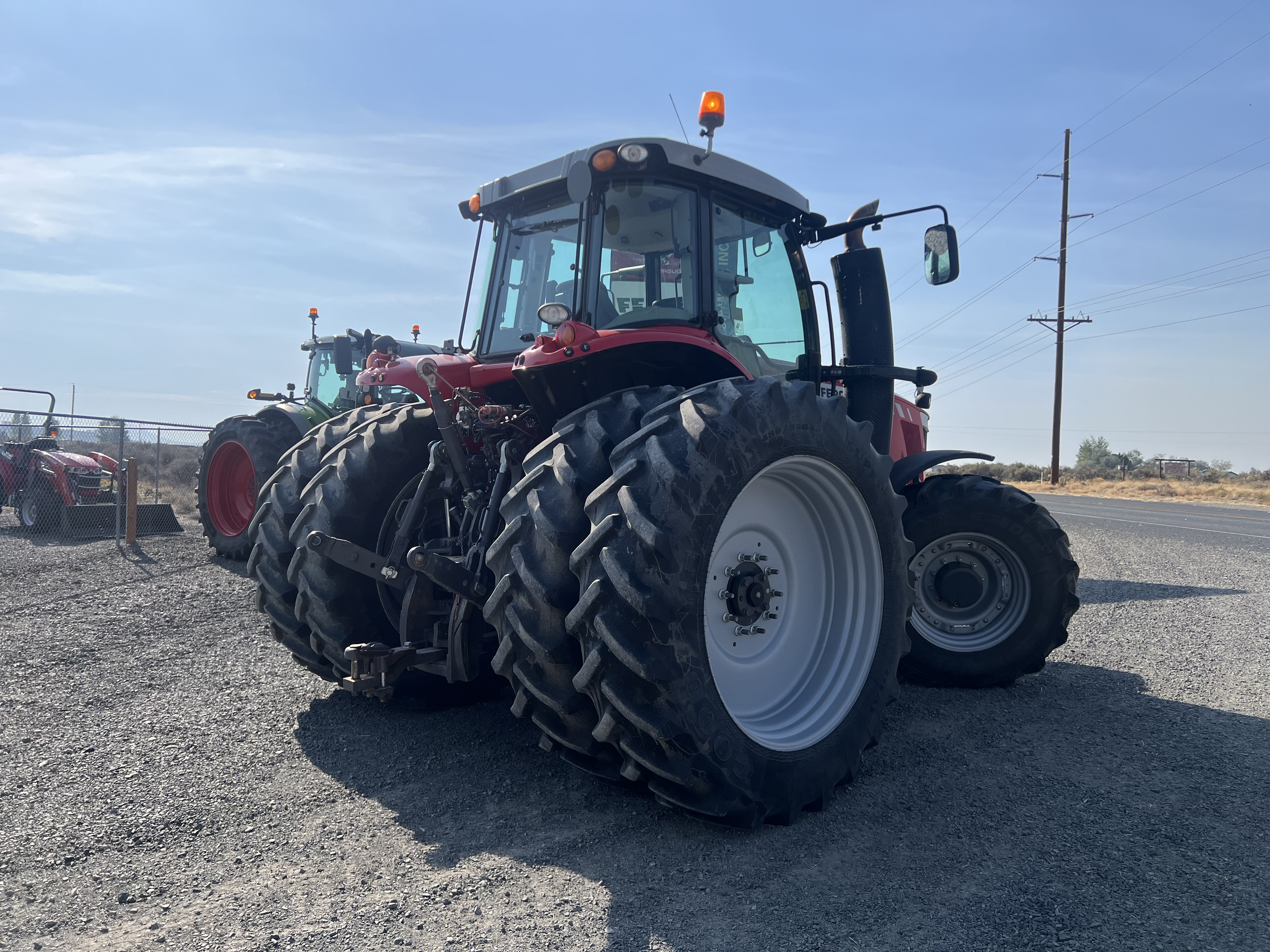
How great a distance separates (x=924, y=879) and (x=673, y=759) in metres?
0.81

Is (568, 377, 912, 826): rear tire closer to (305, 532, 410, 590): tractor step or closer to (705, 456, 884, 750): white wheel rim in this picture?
(705, 456, 884, 750): white wheel rim

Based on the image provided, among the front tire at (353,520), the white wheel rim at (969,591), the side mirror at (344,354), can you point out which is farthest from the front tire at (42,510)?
the white wheel rim at (969,591)

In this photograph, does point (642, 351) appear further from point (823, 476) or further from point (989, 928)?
point (989, 928)

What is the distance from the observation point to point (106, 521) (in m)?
11.5

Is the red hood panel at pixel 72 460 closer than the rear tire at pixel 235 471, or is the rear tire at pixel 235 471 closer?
the rear tire at pixel 235 471

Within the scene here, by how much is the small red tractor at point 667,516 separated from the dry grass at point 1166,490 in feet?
71.5

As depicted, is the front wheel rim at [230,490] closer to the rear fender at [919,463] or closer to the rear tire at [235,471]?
the rear tire at [235,471]

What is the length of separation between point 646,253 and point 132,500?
30.3 ft

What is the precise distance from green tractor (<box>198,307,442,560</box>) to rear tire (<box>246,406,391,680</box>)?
4.33m

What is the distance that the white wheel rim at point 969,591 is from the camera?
Answer: 4.69 meters

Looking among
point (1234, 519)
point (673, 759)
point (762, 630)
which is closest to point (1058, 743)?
point (762, 630)

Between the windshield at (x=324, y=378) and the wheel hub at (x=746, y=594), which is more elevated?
the windshield at (x=324, y=378)

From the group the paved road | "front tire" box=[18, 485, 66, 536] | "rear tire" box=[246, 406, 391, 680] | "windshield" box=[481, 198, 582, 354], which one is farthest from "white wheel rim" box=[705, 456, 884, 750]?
"front tire" box=[18, 485, 66, 536]

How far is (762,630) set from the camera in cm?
324
